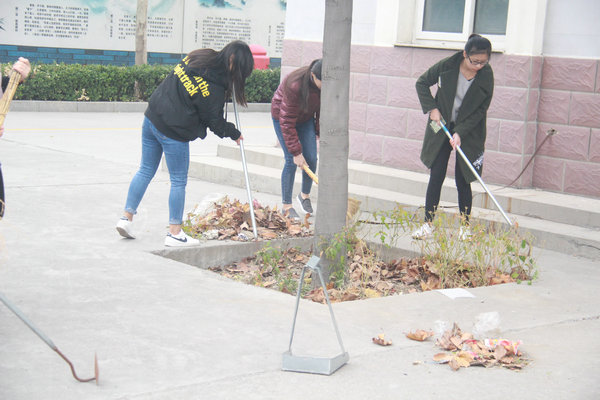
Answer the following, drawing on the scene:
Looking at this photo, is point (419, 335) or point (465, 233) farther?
point (465, 233)

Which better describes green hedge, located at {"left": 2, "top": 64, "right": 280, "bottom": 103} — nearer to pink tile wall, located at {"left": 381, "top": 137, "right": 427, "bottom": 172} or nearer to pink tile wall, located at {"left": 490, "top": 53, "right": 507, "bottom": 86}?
pink tile wall, located at {"left": 381, "top": 137, "right": 427, "bottom": 172}

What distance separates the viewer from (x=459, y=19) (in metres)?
8.81

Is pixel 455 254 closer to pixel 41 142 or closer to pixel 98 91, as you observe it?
pixel 41 142

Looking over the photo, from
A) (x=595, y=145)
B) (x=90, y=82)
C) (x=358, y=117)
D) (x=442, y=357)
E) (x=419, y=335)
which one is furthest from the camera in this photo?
(x=90, y=82)

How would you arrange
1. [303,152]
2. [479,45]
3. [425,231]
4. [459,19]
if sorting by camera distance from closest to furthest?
[479,45], [425,231], [303,152], [459,19]

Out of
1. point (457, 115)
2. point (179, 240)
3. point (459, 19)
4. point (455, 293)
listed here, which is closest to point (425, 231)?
point (457, 115)

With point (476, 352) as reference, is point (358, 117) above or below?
above

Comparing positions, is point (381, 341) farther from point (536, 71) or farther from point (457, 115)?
point (536, 71)

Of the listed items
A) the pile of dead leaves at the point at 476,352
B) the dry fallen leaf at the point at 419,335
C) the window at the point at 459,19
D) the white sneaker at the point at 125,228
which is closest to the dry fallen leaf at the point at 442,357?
the pile of dead leaves at the point at 476,352

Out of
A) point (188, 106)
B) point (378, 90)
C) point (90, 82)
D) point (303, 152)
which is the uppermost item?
point (378, 90)

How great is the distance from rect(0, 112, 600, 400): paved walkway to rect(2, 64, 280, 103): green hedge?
969 centimetres

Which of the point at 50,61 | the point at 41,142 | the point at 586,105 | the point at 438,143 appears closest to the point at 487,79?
the point at 438,143

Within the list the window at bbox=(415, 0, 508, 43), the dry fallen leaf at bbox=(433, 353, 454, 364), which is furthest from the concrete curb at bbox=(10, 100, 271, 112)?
the dry fallen leaf at bbox=(433, 353, 454, 364)

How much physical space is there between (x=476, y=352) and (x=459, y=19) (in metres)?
5.35
